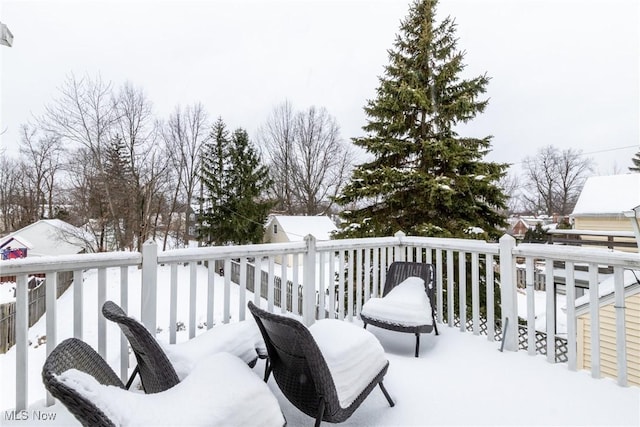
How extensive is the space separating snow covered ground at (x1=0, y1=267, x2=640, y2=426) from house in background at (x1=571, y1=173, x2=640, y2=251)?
872cm

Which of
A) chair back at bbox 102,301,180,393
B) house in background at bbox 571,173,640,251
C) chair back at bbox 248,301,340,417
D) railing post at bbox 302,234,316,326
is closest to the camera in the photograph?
chair back at bbox 102,301,180,393

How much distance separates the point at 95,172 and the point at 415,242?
513 inches

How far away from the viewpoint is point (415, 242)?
Answer: 4098 mm

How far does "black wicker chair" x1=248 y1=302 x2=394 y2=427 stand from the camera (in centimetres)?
161

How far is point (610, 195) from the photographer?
10102 millimetres

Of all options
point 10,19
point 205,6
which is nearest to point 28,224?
point 10,19

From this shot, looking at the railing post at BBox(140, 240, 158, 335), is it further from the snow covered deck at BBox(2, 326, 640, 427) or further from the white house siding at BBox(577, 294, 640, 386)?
the white house siding at BBox(577, 294, 640, 386)

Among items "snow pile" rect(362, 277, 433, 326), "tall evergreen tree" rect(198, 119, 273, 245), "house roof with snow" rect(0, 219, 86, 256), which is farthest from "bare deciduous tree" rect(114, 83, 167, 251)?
"snow pile" rect(362, 277, 433, 326)

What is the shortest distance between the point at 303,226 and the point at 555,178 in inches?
675

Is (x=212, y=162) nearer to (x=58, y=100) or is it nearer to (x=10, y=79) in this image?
(x=58, y=100)

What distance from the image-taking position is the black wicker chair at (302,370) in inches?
63.2

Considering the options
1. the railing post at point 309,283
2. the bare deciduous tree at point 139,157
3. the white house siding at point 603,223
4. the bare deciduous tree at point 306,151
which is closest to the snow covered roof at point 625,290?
the railing post at point 309,283

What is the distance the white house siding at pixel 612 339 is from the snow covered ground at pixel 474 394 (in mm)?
2242

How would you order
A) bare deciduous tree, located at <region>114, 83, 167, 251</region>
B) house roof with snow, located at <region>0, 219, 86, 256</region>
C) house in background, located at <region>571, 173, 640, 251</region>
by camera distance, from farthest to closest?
bare deciduous tree, located at <region>114, 83, 167, 251</region>
house roof with snow, located at <region>0, 219, 86, 256</region>
house in background, located at <region>571, 173, 640, 251</region>
